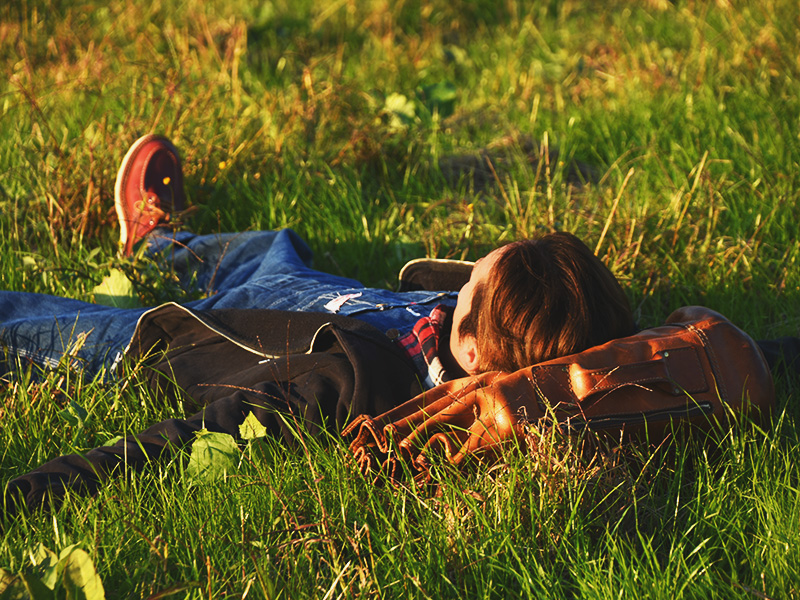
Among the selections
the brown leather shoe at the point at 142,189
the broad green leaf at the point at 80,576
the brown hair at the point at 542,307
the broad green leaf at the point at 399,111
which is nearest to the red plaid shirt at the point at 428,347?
the brown hair at the point at 542,307

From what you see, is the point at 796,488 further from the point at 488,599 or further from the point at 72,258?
the point at 72,258

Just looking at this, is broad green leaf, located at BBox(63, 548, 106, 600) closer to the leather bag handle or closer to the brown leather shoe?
the leather bag handle

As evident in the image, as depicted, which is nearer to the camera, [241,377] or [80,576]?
[80,576]

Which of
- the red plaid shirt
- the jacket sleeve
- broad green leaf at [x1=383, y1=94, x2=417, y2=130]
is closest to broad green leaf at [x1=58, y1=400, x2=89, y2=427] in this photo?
the jacket sleeve

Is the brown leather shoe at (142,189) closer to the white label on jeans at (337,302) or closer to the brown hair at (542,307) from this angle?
the white label on jeans at (337,302)

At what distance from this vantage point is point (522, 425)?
1.82 meters

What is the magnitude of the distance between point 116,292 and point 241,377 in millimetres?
847

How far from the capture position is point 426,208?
3.59 m

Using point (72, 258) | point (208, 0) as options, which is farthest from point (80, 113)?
point (208, 0)

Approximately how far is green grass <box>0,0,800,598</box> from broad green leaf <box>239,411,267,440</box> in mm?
50

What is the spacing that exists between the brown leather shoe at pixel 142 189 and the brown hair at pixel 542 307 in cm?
164

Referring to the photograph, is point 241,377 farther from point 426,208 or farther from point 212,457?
point 426,208

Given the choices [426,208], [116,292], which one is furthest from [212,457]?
[426,208]

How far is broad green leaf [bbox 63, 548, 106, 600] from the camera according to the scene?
55.2 inches
